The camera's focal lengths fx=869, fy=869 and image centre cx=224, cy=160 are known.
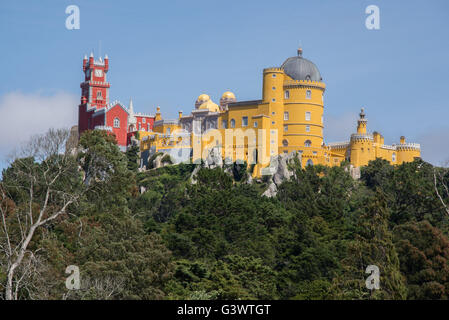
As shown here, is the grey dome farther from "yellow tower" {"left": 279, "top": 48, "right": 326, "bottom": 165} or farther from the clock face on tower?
the clock face on tower

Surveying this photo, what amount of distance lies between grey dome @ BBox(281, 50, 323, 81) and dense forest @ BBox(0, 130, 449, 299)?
56.7ft

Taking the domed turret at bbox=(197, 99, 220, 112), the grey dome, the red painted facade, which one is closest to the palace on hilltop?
the grey dome

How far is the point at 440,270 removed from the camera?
1823 inches

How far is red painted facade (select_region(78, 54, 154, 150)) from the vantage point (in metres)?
98.7

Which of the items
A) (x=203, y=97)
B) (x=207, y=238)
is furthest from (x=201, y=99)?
(x=207, y=238)

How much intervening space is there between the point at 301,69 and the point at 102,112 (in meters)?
25.2

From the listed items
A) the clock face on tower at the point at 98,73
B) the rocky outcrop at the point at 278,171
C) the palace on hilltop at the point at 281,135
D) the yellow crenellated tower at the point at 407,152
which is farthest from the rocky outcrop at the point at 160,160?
the yellow crenellated tower at the point at 407,152

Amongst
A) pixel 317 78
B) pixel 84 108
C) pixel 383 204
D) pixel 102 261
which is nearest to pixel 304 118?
pixel 317 78

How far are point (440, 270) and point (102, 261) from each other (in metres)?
17.9

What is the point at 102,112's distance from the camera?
99.7 m

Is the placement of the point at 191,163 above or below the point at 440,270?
above
